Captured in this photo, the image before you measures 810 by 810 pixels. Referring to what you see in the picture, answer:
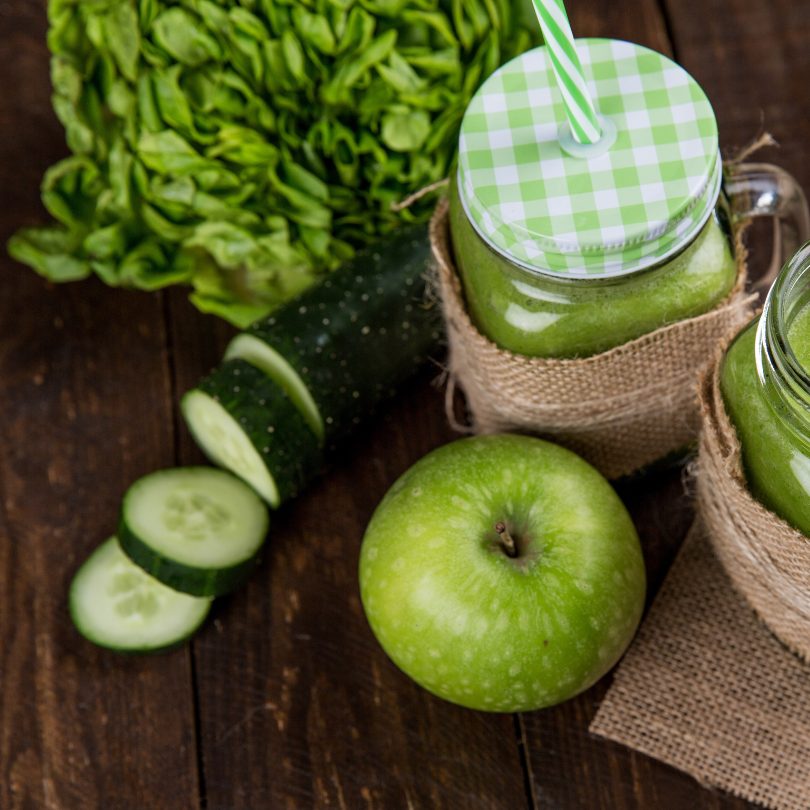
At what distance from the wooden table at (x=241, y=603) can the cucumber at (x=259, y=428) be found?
59mm

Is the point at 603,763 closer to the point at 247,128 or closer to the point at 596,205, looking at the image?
the point at 596,205

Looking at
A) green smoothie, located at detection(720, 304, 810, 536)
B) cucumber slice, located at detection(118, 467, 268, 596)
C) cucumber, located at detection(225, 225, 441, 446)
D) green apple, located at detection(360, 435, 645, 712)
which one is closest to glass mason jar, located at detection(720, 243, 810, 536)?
green smoothie, located at detection(720, 304, 810, 536)

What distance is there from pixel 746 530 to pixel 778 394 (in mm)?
129

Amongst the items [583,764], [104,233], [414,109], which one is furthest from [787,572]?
[104,233]

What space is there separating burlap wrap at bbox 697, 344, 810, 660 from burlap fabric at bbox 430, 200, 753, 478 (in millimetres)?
54

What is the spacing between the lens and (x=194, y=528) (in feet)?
3.26

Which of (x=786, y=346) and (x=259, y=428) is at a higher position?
(x=786, y=346)

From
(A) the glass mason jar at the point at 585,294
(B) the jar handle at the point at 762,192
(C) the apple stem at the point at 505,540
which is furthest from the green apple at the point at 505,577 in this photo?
(B) the jar handle at the point at 762,192

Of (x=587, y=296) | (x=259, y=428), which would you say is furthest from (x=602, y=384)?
(x=259, y=428)

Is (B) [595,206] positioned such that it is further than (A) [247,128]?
No

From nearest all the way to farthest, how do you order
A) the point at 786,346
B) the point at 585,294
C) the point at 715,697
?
the point at 786,346 → the point at 585,294 → the point at 715,697

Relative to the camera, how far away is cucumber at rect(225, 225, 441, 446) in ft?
3.32

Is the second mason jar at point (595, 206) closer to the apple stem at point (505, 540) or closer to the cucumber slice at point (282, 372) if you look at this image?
the apple stem at point (505, 540)

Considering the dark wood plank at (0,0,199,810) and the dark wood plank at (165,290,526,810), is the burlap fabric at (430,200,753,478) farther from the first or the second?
the dark wood plank at (0,0,199,810)
